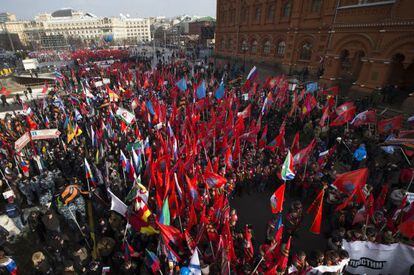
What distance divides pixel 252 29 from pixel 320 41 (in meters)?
13.6

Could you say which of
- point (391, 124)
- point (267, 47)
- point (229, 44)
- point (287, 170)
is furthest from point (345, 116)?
point (229, 44)

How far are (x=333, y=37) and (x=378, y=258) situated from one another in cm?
1873

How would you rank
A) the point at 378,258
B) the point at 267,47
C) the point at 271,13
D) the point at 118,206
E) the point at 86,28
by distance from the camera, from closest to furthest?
the point at 378,258 → the point at 118,206 → the point at 271,13 → the point at 267,47 → the point at 86,28

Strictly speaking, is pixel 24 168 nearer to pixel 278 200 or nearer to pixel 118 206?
pixel 118 206

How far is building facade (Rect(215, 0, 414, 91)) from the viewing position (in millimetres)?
15227

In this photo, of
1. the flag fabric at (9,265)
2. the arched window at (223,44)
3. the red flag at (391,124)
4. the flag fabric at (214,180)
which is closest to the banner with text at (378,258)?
the flag fabric at (214,180)

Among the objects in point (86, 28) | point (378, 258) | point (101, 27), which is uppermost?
point (101, 27)

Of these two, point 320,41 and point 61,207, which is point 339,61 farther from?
point 61,207

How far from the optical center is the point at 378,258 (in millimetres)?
5621

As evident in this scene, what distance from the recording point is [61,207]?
7.22 m

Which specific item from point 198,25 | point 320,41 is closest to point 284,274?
point 320,41

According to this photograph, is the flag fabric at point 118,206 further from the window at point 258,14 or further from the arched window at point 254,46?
the window at point 258,14

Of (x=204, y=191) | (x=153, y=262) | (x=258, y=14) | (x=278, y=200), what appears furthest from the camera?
(x=258, y=14)

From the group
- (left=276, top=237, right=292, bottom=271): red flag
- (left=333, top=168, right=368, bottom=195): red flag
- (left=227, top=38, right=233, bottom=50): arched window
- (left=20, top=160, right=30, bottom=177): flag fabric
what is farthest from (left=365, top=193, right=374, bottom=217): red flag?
(left=227, top=38, right=233, bottom=50): arched window
